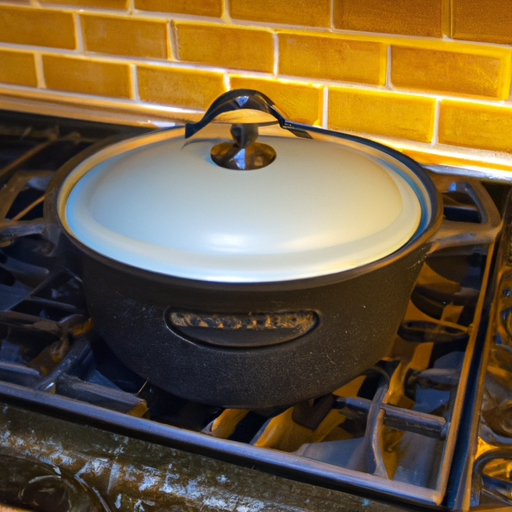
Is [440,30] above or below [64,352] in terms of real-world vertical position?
above

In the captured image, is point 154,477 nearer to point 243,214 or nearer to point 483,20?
point 243,214

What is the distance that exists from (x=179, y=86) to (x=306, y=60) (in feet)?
0.88

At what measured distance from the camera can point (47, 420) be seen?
0.62m

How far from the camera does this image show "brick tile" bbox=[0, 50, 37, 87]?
1.27m

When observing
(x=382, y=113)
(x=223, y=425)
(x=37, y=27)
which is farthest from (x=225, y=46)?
(x=223, y=425)

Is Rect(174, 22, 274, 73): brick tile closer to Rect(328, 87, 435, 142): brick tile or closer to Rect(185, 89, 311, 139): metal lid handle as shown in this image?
Rect(328, 87, 435, 142): brick tile

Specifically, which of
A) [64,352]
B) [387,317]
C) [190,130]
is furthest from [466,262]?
[64,352]

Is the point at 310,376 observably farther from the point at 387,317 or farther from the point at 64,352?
the point at 64,352

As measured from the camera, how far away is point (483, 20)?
91cm

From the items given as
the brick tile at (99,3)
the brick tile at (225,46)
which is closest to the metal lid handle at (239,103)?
the brick tile at (225,46)

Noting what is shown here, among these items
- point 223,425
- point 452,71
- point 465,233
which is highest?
point 452,71

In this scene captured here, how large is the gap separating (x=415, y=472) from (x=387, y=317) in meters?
0.16

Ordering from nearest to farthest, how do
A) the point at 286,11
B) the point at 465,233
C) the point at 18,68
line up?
the point at 465,233
the point at 286,11
the point at 18,68

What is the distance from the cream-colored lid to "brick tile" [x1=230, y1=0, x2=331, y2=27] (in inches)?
15.6
